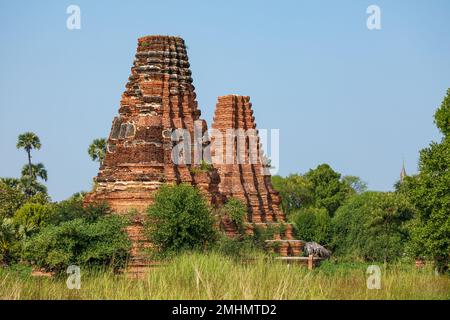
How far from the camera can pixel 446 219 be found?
34.7 meters

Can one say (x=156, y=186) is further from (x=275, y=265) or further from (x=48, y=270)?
(x=275, y=265)

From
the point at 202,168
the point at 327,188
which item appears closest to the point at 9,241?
the point at 202,168

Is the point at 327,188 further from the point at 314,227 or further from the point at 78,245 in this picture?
the point at 78,245

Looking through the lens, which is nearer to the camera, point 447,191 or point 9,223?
point 447,191

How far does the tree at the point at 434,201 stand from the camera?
3459 cm

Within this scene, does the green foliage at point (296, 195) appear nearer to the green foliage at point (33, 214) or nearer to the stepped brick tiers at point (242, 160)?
the stepped brick tiers at point (242, 160)

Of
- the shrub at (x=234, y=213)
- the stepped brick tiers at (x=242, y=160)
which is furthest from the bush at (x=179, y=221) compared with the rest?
the stepped brick tiers at (x=242, y=160)

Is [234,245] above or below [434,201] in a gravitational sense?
below

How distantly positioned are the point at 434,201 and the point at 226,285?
1757 cm

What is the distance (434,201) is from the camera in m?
34.9

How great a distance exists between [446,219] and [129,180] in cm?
999

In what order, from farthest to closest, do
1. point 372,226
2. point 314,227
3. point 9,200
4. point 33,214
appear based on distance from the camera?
point 314,227, point 372,226, point 9,200, point 33,214

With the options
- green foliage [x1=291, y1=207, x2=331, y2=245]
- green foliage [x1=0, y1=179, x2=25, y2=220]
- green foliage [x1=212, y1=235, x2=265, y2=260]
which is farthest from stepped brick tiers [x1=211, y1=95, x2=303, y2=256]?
green foliage [x1=212, y1=235, x2=265, y2=260]
